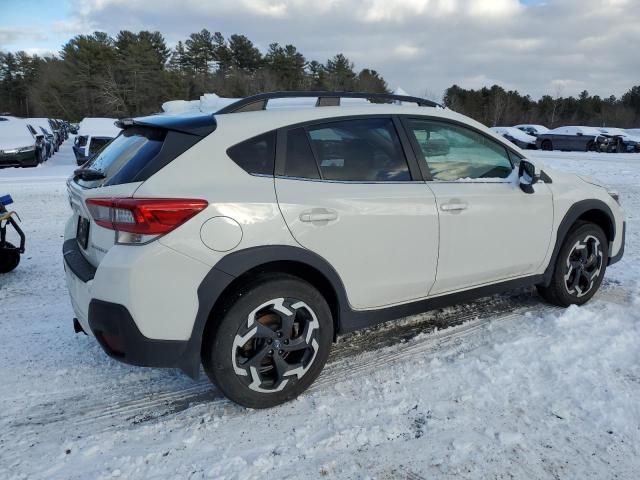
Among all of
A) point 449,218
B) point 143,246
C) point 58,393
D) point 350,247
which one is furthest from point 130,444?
point 449,218

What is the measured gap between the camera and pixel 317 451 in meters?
2.60

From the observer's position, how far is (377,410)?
9.61 ft

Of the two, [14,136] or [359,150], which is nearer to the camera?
[359,150]

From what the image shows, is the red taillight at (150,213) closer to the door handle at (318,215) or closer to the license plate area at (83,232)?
the license plate area at (83,232)

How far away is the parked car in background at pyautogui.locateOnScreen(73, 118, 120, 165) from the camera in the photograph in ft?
57.3

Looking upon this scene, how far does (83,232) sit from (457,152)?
2.57m

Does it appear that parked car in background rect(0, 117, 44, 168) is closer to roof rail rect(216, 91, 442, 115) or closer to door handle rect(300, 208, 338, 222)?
roof rail rect(216, 91, 442, 115)

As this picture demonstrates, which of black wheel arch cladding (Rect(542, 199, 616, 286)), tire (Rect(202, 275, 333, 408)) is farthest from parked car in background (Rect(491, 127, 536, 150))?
tire (Rect(202, 275, 333, 408))

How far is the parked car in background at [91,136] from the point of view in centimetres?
1747

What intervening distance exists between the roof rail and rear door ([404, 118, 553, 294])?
0.75 ft

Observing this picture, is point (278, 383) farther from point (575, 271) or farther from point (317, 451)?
point (575, 271)

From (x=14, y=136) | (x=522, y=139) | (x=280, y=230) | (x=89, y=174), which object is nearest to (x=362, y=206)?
(x=280, y=230)

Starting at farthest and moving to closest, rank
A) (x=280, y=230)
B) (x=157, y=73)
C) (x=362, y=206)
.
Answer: (x=157, y=73)
(x=362, y=206)
(x=280, y=230)

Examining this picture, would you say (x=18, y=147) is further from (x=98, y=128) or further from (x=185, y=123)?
(x=185, y=123)
